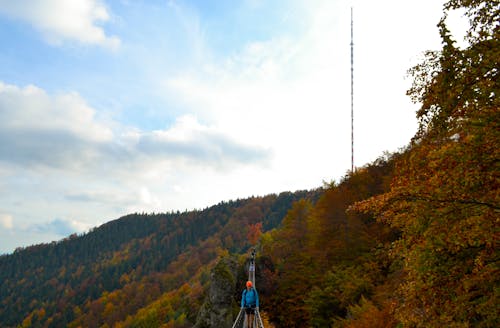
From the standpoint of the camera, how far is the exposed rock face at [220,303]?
3516 centimetres

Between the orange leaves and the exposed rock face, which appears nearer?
the exposed rock face

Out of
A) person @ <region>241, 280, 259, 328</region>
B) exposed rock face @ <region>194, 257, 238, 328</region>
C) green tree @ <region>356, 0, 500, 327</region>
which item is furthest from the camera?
exposed rock face @ <region>194, 257, 238, 328</region>

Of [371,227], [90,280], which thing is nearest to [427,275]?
[371,227]

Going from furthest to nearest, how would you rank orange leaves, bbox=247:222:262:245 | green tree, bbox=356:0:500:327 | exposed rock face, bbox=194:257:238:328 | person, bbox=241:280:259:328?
orange leaves, bbox=247:222:262:245 < exposed rock face, bbox=194:257:238:328 < person, bbox=241:280:259:328 < green tree, bbox=356:0:500:327

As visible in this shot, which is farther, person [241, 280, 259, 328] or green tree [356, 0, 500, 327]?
person [241, 280, 259, 328]

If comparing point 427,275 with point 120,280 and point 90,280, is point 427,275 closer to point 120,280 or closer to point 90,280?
point 120,280

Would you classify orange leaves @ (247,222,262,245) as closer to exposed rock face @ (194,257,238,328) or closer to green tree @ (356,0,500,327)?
exposed rock face @ (194,257,238,328)

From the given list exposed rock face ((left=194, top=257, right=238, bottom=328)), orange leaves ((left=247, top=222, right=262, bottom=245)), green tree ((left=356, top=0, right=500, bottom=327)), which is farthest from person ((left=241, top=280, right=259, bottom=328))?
orange leaves ((left=247, top=222, right=262, bottom=245))

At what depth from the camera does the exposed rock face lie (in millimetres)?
35156

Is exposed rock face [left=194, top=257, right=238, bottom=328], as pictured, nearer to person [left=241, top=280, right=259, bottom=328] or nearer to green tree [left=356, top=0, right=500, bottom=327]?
person [left=241, top=280, right=259, bottom=328]

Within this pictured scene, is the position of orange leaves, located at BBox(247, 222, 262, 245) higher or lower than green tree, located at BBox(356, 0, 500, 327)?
higher

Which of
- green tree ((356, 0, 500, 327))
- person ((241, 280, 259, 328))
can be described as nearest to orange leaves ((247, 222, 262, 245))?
person ((241, 280, 259, 328))

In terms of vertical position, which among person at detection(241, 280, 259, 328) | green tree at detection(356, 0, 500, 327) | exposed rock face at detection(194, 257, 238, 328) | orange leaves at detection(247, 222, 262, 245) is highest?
orange leaves at detection(247, 222, 262, 245)

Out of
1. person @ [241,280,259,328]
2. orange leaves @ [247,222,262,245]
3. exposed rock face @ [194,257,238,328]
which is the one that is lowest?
exposed rock face @ [194,257,238,328]
